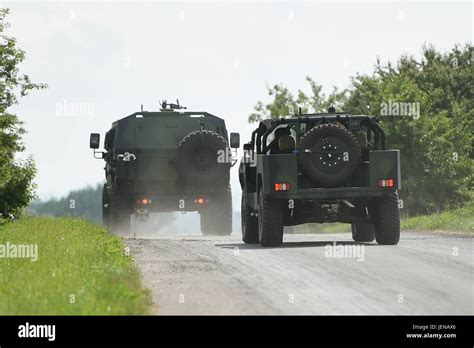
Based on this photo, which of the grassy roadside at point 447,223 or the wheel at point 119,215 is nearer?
the grassy roadside at point 447,223

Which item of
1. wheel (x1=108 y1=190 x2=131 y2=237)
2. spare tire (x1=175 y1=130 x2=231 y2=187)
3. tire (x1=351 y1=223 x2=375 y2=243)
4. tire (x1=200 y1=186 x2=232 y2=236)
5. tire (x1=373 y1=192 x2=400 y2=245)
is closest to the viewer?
tire (x1=373 y1=192 x2=400 y2=245)

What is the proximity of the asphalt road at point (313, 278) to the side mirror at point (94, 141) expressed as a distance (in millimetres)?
10446

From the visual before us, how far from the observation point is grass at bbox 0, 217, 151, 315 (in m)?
11.7

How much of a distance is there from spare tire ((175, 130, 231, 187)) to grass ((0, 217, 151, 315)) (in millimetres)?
7984

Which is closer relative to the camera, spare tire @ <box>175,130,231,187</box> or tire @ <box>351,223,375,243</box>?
tire @ <box>351,223,375,243</box>

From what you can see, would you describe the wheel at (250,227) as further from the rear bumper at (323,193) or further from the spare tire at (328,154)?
the spare tire at (328,154)

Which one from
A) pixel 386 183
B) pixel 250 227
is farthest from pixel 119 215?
pixel 386 183

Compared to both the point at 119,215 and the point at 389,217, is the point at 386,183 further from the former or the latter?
the point at 119,215

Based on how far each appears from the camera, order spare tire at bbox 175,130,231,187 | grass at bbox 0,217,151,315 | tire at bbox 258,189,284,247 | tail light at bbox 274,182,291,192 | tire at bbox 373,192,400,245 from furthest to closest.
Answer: spare tire at bbox 175,130,231,187
tire at bbox 373,192,400,245
tire at bbox 258,189,284,247
tail light at bbox 274,182,291,192
grass at bbox 0,217,151,315

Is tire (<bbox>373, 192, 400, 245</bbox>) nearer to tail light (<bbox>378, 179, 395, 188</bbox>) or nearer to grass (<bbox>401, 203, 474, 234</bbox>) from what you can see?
tail light (<bbox>378, 179, 395, 188</bbox>)

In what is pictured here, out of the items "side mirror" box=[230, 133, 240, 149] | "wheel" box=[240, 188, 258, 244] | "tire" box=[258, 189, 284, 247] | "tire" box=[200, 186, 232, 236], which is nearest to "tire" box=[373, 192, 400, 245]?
"tire" box=[258, 189, 284, 247]

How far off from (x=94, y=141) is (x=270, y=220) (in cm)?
1194

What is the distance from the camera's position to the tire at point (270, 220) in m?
20.8

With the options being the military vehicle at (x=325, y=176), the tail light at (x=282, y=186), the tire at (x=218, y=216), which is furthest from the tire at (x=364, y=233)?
the tire at (x=218, y=216)
